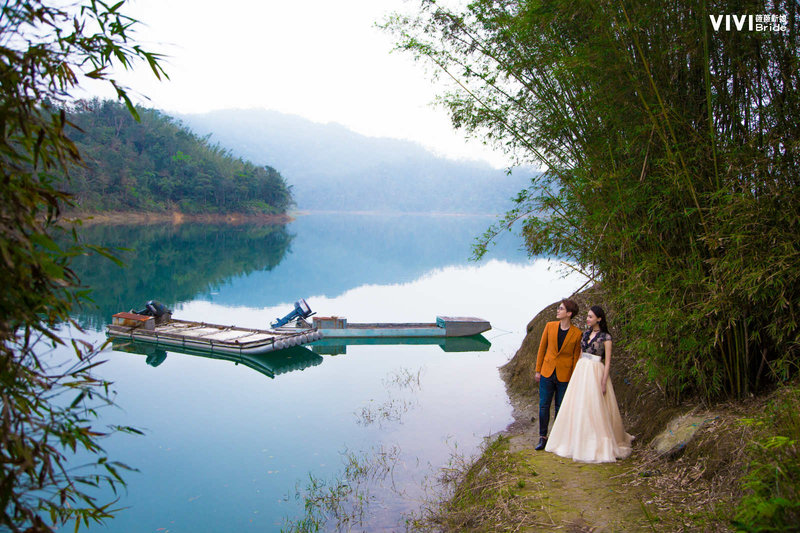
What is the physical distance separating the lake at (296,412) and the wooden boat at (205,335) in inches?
13.1

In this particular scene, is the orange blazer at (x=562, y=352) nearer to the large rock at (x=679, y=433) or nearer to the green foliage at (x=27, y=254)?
the large rock at (x=679, y=433)

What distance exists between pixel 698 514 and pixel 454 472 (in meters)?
3.17

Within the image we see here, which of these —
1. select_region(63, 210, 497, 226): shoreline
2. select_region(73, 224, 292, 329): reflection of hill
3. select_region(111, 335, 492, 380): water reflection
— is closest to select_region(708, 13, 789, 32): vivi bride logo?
select_region(111, 335, 492, 380): water reflection

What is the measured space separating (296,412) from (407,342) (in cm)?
545

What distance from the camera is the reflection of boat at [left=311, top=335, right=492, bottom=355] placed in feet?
44.5

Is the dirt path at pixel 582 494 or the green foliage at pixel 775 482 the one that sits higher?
the green foliage at pixel 775 482

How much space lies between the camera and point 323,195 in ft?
413

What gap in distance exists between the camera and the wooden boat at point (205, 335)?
12.3m

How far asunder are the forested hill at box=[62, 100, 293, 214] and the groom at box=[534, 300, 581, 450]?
42.8 m

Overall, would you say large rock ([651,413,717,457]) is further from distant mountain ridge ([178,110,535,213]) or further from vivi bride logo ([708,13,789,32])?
distant mountain ridge ([178,110,535,213])

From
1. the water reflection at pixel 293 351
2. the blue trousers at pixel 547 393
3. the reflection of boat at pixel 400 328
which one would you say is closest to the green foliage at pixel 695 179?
the blue trousers at pixel 547 393

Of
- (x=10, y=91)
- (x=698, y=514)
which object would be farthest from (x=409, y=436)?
(x=10, y=91)

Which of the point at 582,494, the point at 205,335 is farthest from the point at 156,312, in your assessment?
the point at 582,494

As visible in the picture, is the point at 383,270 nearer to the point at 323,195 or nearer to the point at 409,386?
the point at 409,386
